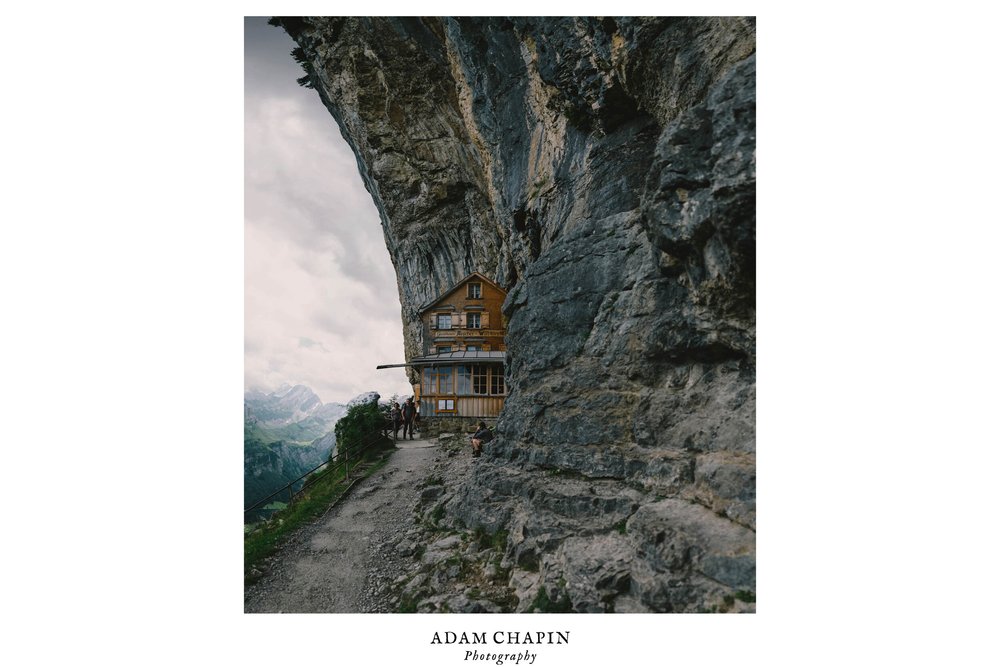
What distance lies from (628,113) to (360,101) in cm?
2123

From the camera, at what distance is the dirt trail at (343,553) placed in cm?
859

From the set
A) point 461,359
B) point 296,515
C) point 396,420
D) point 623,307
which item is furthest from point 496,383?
point 623,307

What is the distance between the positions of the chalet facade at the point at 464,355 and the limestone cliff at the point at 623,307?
730 centimetres

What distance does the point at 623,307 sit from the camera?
390 inches

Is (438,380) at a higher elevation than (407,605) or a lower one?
higher

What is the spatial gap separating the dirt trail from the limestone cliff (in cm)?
219

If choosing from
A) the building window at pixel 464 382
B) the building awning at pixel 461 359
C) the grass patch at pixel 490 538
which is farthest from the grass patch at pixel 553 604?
the building window at pixel 464 382

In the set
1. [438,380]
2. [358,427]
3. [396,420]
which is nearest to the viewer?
[358,427]

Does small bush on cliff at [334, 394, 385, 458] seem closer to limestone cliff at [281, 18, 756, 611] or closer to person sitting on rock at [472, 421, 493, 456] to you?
person sitting on rock at [472, 421, 493, 456]

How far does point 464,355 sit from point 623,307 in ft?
42.1

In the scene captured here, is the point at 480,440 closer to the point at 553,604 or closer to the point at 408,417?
the point at 553,604

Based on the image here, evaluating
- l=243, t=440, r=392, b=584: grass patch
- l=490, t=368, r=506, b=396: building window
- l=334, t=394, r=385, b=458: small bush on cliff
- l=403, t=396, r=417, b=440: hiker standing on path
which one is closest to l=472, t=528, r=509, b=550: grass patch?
l=243, t=440, r=392, b=584: grass patch

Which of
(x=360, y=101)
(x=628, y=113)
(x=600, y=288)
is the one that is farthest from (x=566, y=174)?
(x=360, y=101)

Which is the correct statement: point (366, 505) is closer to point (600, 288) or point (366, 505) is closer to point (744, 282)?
point (600, 288)
